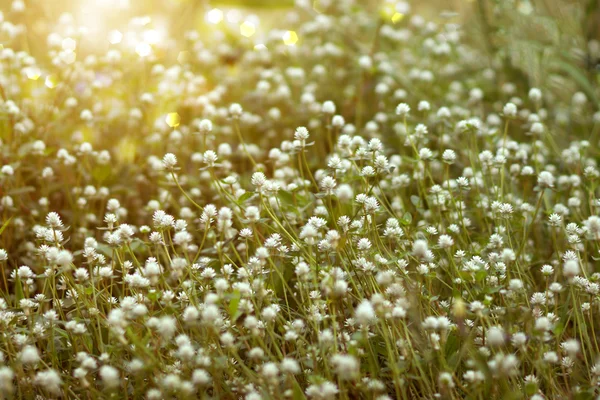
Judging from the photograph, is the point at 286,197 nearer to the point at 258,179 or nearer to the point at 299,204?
the point at 299,204

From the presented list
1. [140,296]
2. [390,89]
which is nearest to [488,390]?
[140,296]

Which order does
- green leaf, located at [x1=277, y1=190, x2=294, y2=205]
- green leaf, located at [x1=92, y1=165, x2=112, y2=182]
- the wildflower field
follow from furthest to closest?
green leaf, located at [x1=92, y1=165, x2=112, y2=182]
green leaf, located at [x1=277, y1=190, x2=294, y2=205]
the wildflower field

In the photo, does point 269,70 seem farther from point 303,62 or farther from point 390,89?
point 390,89

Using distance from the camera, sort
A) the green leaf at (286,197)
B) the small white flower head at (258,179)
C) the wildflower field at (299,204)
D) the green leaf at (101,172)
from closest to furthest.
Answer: the wildflower field at (299,204) → the small white flower head at (258,179) → the green leaf at (286,197) → the green leaf at (101,172)

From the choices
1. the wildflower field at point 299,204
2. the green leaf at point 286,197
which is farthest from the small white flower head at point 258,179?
the green leaf at point 286,197

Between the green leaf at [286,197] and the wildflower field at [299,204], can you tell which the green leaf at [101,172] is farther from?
the green leaf at [286,197]

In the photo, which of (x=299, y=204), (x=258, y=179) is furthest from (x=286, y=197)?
(x=258, y=179)

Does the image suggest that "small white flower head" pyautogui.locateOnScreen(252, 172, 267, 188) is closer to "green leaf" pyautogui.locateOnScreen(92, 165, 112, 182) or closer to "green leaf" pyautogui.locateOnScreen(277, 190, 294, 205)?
"green leaf" pyautogui.locateOnScreen(277, 190, 294, 205)

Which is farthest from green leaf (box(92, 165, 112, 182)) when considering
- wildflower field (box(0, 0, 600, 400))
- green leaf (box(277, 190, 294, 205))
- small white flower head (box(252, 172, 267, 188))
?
small white flower head (box(252, 172, 267, 188))
